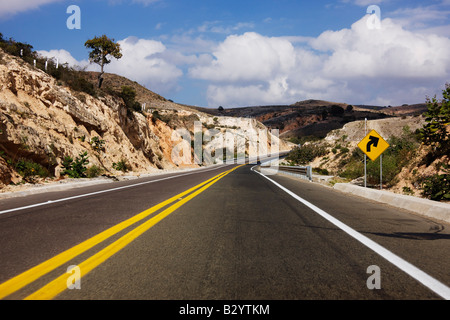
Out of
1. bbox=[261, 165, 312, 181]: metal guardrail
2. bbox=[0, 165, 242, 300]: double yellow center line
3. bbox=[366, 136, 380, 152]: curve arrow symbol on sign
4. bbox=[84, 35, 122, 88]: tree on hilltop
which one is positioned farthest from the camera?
bbox=[84, 35, 122, 88]: tree on hilltop

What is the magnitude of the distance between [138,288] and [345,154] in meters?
34.3

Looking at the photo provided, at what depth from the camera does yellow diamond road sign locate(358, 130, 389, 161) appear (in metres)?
13.1

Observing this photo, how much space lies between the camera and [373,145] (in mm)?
13273

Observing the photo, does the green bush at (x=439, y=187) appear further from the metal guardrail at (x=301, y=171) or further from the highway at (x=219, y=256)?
the metal guardrail at (x=301, y=171)

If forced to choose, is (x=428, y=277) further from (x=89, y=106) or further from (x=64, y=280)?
(x=89, y=106)

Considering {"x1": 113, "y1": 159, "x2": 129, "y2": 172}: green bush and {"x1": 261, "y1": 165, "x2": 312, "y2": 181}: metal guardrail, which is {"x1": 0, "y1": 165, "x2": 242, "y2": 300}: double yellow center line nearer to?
{"x1": 261, "y1": 165, "x2": 312, "y2": 181}: metal guardrail

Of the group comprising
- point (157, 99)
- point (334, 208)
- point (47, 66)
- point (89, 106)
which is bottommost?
point (334, 208)

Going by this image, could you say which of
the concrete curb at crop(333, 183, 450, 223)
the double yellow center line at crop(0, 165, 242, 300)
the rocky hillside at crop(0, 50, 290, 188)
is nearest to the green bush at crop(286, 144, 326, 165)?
the rocky hillside at crop(0, 50, 290, 188)

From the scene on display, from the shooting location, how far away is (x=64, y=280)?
3160 millimetres

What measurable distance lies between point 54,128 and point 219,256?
855 inches

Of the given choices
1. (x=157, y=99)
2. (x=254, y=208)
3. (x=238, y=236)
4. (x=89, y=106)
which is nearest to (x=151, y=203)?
(x=254, y=208)

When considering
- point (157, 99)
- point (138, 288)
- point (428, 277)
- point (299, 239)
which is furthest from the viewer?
point (157, 99)

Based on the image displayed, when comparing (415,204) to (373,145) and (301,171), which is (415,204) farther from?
(301,171)

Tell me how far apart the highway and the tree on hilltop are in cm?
3690
